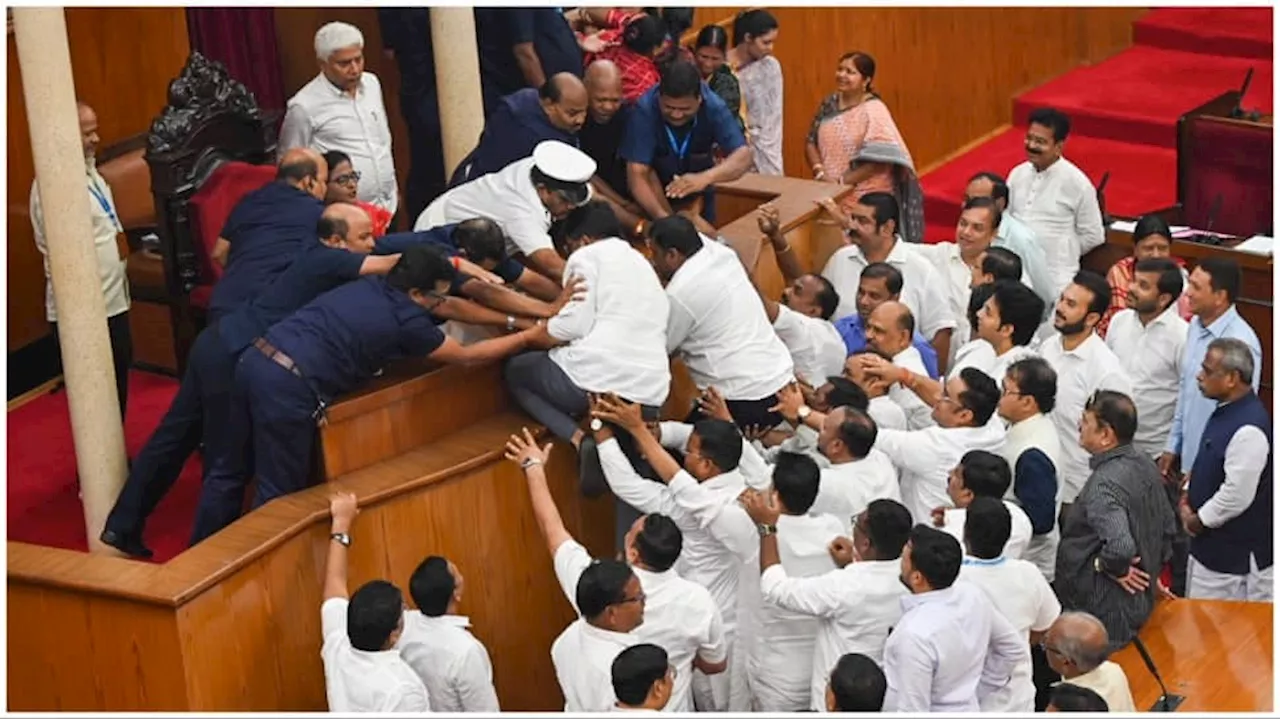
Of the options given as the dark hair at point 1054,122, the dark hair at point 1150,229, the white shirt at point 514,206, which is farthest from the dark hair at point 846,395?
the dark hair at point 1054,122

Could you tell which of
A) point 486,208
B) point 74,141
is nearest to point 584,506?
point 486,208

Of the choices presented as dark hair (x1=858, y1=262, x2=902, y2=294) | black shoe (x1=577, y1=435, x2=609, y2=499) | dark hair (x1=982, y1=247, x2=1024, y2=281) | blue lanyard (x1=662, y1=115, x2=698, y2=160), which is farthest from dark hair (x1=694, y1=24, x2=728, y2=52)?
black shoe (x1=577, y1=435, x2=609, y2=499)

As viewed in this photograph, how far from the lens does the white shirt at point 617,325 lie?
5.59 meters

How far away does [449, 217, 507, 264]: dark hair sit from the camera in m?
5.75

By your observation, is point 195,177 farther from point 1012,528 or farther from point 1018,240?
point 1012,528

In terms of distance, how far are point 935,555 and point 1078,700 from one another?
45cm

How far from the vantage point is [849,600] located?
5.00 meters

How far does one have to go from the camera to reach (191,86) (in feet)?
22.2

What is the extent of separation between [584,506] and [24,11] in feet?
6.73

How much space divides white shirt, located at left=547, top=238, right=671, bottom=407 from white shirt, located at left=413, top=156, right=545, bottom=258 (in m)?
0.39

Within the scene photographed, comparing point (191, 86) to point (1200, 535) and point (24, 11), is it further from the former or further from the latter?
point (1200, 535)

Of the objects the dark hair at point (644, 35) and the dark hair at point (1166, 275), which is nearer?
the dark hair at point (1166, 275)

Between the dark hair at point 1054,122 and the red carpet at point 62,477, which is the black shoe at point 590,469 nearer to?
the red carpet at point 62,477

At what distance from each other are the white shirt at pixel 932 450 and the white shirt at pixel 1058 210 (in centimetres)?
201
